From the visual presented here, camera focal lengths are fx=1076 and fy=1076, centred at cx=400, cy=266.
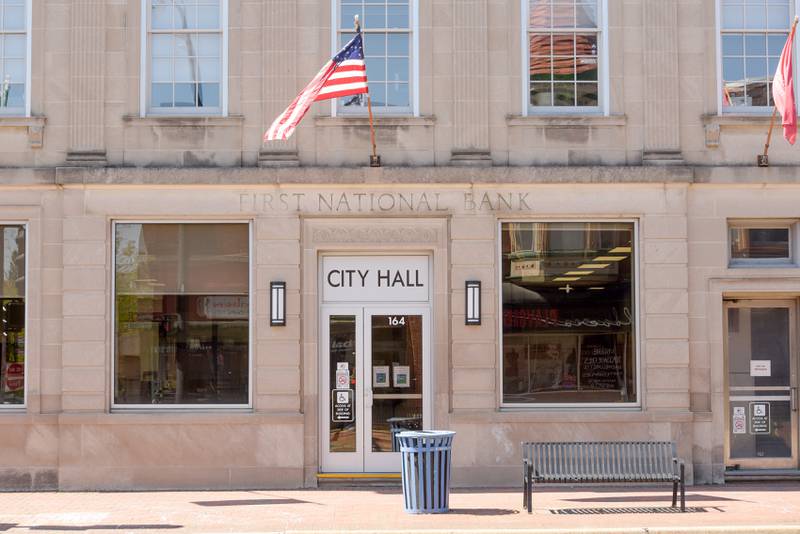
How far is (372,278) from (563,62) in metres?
4.07

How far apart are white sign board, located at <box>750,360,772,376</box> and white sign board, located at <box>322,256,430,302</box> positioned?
4727mm

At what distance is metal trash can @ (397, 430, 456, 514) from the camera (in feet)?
39.5

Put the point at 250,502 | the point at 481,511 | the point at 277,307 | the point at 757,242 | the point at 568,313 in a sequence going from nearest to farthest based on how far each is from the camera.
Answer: the point at 481,511 → the point at 250,502 → the point at 277,307 → the point at 568,313 → the point at 757,242

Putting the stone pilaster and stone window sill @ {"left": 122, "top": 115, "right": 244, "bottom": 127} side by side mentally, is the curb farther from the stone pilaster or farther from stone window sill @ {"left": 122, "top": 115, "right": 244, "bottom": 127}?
stone window sill @ {"left": 122, "top": 115, "right": 244, "bottom": 127}

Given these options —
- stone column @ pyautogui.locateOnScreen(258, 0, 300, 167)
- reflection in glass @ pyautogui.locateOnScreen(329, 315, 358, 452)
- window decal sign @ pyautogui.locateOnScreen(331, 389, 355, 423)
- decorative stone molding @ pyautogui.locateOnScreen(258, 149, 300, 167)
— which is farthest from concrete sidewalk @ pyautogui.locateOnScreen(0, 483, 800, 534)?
stone column @ pyautogui.locateOnScreen(258, 0, 300, 167)

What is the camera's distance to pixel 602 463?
13.1m

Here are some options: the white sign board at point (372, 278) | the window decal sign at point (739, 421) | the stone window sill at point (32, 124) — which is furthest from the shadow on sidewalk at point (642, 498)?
the stone window sill at point (32, 124)

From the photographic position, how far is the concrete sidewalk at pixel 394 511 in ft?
37.5

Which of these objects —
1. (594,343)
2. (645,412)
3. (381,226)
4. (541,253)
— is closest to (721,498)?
(645,412)

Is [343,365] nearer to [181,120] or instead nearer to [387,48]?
[181,120]

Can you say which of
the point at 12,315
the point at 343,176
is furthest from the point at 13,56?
the point at 343,176

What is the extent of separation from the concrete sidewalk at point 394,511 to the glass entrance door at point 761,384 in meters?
0.69

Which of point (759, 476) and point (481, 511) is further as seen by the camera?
point (759, 476)

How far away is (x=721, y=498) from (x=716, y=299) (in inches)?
112
